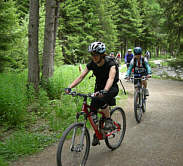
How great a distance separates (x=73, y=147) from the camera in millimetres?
3746

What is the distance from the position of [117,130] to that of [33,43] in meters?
4.90

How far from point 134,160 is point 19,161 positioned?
7.79 feet

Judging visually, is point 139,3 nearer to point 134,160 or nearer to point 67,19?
point 67,19

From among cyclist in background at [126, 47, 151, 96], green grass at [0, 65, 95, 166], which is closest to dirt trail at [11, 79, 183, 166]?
green grass at [0, 65, 95, 166]

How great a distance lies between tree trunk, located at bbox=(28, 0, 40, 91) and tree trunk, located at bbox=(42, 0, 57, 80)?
3.20 feet

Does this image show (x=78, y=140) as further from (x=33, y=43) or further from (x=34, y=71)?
(x=33, y=43)

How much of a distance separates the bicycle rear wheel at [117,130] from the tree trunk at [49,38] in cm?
489

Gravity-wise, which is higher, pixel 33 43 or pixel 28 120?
pixel 33 43

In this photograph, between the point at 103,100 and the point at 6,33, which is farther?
the point at 6,33

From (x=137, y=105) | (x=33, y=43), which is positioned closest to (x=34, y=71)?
(x=33, y=43)

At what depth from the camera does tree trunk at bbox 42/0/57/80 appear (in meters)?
9.12

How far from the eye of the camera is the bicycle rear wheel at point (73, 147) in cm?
352

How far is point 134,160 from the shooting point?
4582 mm

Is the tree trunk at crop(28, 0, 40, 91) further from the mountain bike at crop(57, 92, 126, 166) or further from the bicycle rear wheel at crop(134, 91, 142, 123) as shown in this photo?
the mountain bike at crop(57, 92, 126, 166)
